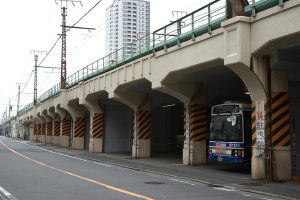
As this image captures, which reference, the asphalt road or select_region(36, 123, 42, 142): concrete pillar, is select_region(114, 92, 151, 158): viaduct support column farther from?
select_region(36, 123, 42, 142): concrete pillar

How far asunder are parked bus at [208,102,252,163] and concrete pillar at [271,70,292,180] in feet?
9.41

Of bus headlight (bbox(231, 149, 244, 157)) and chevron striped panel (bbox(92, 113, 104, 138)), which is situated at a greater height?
chevron striped panel (bbox(92, 113, 104, 138))

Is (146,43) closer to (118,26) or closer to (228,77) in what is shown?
(228,77)

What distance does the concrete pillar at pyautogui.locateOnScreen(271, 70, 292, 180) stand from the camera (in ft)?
54.4

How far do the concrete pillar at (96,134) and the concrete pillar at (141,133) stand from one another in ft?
28.8

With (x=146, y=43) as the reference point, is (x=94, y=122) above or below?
below

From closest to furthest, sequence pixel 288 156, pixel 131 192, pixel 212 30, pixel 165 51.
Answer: pixel 131 192, pixel 288 156, pixel 212 30, pixel 165 51

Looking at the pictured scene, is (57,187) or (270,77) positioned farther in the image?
(270,77)

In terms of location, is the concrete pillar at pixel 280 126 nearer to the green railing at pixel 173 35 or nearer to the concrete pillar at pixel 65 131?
the green railing at pixel 173 35

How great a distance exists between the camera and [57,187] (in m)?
13.9

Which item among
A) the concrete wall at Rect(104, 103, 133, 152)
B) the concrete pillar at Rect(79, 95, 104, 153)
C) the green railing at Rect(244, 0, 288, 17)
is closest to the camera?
the green railing at Rect(244, 0, 288, 17)

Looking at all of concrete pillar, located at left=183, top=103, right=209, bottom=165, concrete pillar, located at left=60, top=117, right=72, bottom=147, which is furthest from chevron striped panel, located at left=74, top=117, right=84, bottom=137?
concrete pillar, located at left=183, top=103, right=209, bottom=165

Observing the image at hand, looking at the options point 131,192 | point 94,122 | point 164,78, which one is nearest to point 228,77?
point 164,78

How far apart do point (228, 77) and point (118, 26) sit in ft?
41.7
